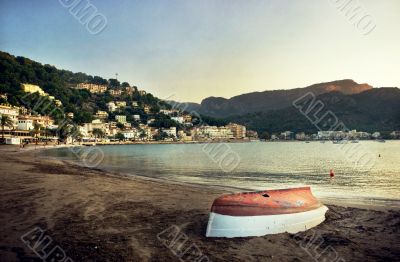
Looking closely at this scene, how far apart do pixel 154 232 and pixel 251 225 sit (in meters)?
2.97

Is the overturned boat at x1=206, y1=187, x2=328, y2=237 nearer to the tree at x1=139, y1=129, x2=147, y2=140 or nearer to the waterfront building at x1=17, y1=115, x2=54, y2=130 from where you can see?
the waterfront building at x1=17, y1=115, x2=54, y2=130

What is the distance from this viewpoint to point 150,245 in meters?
8.64

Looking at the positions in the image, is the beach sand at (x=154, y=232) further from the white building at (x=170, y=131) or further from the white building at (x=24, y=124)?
the white building at (x=170, y=131)

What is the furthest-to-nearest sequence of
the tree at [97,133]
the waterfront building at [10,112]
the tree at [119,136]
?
the tree at [119,136]
the tree at [97,133]
the waterfront building at [10,112]

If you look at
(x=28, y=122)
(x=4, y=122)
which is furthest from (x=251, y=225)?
(x=28, y=122)

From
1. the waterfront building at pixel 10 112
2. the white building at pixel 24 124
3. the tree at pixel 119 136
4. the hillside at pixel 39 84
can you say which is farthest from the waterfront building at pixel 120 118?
the waterfront building at pixel 10 112

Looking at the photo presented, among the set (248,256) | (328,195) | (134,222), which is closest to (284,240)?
→ (248,256)

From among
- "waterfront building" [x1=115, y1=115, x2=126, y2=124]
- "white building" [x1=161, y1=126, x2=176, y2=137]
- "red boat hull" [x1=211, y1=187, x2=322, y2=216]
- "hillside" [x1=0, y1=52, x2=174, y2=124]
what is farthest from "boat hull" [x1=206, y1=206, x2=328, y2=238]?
"white building" [x1=161, y1=126, x2=176, y2=137]

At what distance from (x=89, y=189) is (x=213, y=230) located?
9890 millimetres

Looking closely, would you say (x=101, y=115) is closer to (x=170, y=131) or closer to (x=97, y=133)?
(x=97, y=133)

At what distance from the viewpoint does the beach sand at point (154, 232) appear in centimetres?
812

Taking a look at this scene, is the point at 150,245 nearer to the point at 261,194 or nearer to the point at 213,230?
the point at 213,230

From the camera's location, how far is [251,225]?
385 inches

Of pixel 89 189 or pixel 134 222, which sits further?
pixel 89 189
